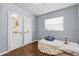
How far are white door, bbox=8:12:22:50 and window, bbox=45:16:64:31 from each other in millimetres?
505

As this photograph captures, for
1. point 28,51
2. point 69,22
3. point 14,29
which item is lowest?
point 28,51

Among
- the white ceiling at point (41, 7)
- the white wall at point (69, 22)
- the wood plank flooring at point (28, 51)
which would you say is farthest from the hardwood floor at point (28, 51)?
the white ceiling at point (41, 7)

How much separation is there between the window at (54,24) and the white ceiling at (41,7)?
17cm

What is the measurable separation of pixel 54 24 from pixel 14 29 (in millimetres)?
713

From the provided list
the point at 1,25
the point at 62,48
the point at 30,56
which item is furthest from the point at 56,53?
the point at 1,25

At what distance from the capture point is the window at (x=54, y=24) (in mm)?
1148

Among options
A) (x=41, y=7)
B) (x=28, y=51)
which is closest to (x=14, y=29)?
(x=28, y=51)

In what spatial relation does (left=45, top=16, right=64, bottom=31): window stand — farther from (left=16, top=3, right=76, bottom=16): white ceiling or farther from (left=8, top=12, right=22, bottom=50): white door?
(left=8, top=12, right=22, bottom=50): white door

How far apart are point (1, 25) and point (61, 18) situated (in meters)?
1.03

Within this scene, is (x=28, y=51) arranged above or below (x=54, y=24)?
below

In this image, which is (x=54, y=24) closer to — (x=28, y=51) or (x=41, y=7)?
(x=41, y=7)

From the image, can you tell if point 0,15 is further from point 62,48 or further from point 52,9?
point 62,48

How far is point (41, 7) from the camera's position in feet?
3.92

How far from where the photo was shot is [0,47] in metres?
1.17
